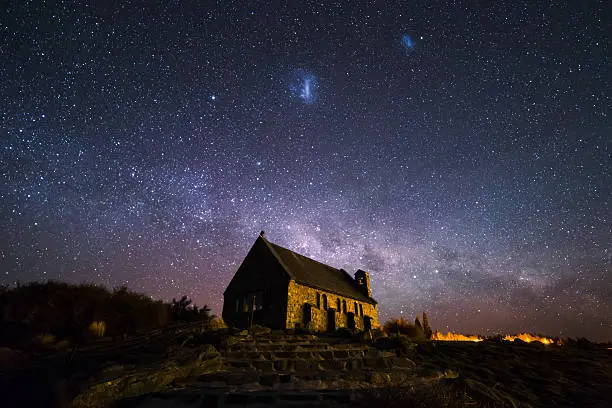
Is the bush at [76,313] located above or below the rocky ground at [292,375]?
above

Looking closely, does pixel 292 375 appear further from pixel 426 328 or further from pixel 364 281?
pixel 364 281

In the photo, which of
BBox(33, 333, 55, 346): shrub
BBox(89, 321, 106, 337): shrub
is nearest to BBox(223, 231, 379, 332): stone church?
BBox(89, 321, 106, 337): shrub

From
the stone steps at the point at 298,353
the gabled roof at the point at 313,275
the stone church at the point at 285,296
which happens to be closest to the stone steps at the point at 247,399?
the stone steps at the point at 298,353

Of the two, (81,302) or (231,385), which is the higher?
(81,302)

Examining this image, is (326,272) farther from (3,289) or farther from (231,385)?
(3,289)

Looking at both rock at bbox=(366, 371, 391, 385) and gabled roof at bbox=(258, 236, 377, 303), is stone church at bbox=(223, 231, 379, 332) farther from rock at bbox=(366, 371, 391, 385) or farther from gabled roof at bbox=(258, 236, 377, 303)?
rock at bbox=(366, 371, 391, 385)

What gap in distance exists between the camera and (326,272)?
3425cm

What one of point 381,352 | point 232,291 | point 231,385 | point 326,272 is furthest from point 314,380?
point 326,272

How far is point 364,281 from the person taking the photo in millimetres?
38031

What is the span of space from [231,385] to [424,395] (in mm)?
5920

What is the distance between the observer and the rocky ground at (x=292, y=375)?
7.42m

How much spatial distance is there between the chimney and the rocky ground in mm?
19937

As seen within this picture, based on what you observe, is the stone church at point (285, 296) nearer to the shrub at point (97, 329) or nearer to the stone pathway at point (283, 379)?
the stone pathway at point (283, 379)

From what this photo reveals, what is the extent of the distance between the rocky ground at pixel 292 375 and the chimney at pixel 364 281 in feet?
65.4
